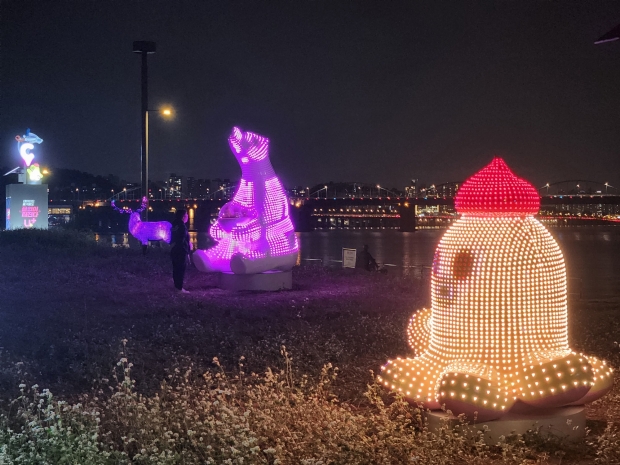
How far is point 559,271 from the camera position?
549 cm

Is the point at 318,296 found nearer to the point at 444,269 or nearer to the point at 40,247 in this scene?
the point at 444,269

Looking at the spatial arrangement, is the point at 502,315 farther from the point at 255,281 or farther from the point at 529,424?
the point at 255,281

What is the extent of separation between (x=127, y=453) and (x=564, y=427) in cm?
307

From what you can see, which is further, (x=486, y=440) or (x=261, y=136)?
(x=261, y=136)

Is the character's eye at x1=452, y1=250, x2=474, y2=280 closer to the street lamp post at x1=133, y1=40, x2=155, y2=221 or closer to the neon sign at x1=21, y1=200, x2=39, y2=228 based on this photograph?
the street lamp post at x1=133, y1=40, x2=155, y2=221

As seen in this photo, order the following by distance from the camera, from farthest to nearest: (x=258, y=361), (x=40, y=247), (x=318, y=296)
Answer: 1. (x=40, y=247)
2. (x=318, y=296)
3. (x=258, y=361)

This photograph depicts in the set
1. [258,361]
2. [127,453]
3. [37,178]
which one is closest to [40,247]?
[37,178]

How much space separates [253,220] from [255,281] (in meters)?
1.26

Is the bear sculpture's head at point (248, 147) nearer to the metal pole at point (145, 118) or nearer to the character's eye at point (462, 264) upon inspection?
the character's eye at point (462, 264)

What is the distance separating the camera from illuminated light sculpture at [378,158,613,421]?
507cm

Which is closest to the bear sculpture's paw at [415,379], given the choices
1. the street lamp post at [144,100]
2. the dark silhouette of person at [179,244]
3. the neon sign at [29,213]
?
the dark silhouette of person at [179,244]

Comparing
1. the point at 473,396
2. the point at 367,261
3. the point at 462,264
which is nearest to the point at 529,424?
the point at 473,396

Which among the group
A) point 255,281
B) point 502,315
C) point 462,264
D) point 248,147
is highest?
point 248,147

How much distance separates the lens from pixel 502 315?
5.32 meters
